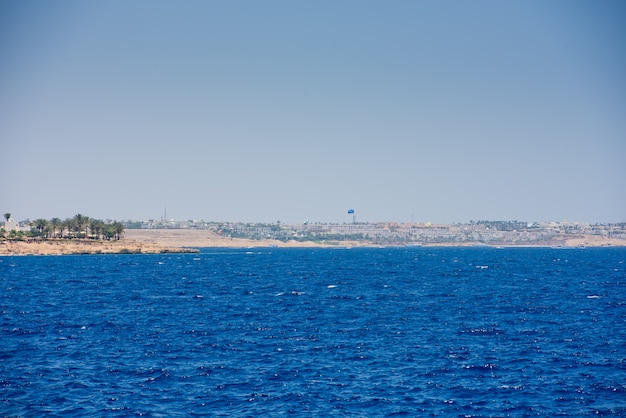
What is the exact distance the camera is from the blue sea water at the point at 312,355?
137 ft

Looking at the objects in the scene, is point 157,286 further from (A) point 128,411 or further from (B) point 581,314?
(A) point 128,411

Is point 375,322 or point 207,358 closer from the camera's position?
point 207,358

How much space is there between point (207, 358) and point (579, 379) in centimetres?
2911

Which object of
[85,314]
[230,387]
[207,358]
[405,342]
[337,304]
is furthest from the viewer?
[337,304]

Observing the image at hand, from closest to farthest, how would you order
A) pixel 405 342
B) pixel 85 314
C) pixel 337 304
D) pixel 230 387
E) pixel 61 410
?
1. pixel 61 410
2. pixel 230 387
3. pixel 405 342
4. pixel 85 314
5. pixel 337 304

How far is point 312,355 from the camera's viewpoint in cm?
5562

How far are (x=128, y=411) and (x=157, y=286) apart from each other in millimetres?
88303

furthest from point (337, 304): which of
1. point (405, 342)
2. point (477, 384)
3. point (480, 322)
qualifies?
point (477, 384)

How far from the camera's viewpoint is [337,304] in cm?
9312

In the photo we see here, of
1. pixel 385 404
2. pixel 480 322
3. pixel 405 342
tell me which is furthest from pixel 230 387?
pixel 480 322

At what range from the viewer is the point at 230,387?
45125mm

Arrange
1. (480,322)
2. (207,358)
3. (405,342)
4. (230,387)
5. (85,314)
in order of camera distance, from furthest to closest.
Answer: (85,314), (480,322), (405,342), (207,358), (230,387)

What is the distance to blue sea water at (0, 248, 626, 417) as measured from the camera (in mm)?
41656

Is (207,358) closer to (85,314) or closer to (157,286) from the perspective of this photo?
(85,314)
